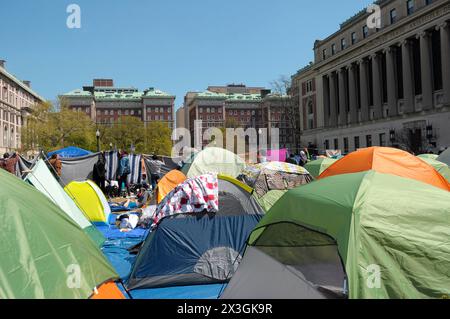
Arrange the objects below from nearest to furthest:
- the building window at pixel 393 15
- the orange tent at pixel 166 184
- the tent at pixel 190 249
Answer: the tent at pixel 190 249, the orange tent at pixel 166 184, the building window at pixel 393 15

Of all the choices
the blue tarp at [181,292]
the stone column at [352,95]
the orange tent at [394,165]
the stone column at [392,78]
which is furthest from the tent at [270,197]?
the stone column at [352,95]

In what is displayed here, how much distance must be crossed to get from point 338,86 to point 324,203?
5655 cm

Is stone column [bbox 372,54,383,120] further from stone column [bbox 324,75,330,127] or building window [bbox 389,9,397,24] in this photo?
stone column [bbox 324,75,330,127]

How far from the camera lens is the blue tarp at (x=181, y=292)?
6405 millimetres

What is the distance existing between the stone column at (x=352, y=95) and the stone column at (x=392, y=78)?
753 cm

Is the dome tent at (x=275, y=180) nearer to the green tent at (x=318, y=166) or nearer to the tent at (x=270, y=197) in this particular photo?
the tent at (x=270, y=197)

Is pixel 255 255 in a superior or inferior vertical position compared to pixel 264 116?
inferior

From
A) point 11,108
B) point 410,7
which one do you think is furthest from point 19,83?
point 410,7

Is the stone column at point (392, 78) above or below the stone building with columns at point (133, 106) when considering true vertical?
below

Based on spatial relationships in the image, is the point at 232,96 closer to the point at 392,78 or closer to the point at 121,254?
the point at 392,78
